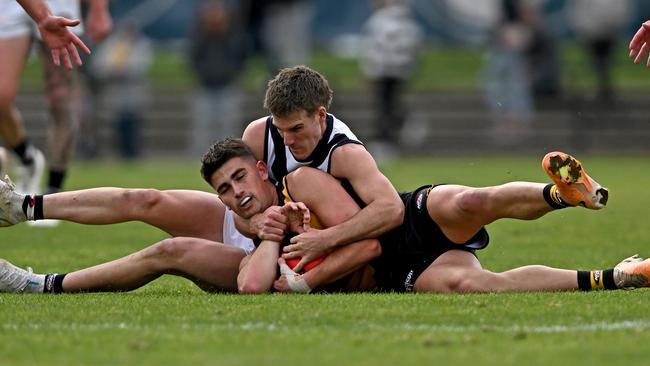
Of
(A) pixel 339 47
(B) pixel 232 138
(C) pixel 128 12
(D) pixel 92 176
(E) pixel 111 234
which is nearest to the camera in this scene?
(B) pixel 232 138

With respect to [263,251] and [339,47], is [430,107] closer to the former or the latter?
[339,47]

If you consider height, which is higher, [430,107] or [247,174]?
[247,174]

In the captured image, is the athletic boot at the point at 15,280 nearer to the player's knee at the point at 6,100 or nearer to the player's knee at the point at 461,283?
the player's knee at the point at 461,283

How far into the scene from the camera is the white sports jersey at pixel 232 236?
25.8 feet

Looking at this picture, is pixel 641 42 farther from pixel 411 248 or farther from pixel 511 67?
pixel 511 67

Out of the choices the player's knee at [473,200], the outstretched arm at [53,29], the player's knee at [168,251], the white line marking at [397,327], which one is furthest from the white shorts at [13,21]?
the white line marking at [397,327]

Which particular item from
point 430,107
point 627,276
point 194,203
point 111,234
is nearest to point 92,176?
point 111,234

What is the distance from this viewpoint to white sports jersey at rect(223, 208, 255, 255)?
7.87 metres

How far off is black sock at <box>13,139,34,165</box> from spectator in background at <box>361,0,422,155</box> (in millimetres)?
11625

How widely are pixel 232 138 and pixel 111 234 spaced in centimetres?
433

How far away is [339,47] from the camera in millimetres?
29062

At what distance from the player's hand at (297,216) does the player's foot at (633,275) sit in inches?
66.1

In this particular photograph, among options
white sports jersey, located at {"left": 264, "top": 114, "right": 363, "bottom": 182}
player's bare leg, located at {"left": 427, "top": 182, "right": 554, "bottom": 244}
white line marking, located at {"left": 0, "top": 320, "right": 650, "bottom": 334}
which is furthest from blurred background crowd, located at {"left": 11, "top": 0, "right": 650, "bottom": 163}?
white line marking, located at {"left": 0, "top": 320, "right": 650, "bottom": 334}

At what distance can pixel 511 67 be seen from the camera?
81.9 feet
